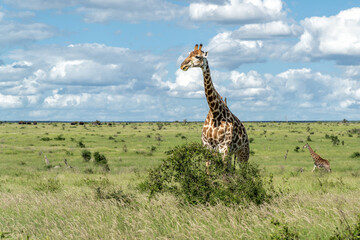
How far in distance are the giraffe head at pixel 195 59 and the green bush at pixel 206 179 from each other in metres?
2.11

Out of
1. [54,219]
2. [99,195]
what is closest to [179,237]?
[54,219]

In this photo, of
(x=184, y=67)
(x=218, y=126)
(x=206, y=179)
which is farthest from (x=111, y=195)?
(x=184, y=67)

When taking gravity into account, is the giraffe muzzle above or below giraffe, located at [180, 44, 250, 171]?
above

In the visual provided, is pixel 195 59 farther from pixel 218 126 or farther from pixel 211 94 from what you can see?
pixel 218 126

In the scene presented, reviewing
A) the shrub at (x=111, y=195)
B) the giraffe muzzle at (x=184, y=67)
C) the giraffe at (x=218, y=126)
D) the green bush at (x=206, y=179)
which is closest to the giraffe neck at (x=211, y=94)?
the giraffe at (x=218, y=126)

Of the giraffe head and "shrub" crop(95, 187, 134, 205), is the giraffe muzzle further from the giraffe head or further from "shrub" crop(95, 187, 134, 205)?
"shrub" crop(95, 187, 134, 205)

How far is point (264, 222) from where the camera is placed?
7.98 metres

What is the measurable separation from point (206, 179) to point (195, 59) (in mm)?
3214

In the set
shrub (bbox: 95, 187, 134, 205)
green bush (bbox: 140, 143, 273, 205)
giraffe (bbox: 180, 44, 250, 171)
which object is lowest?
shrub (bbox: 95, 187, 134, 205)

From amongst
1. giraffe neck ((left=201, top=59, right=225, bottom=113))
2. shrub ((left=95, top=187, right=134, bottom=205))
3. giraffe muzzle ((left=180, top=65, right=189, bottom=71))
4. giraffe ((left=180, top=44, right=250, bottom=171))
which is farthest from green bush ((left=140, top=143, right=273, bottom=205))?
giraffe neck ((left=201, top=59, right=225, bottom=113))

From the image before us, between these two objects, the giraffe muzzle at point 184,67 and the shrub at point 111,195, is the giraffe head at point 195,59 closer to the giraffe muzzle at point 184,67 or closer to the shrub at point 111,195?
the giraffe muzzle at point 184,67

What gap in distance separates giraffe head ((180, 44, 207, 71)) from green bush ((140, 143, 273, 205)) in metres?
2.11

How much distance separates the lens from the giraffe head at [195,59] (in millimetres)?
11023

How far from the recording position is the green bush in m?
10.0
